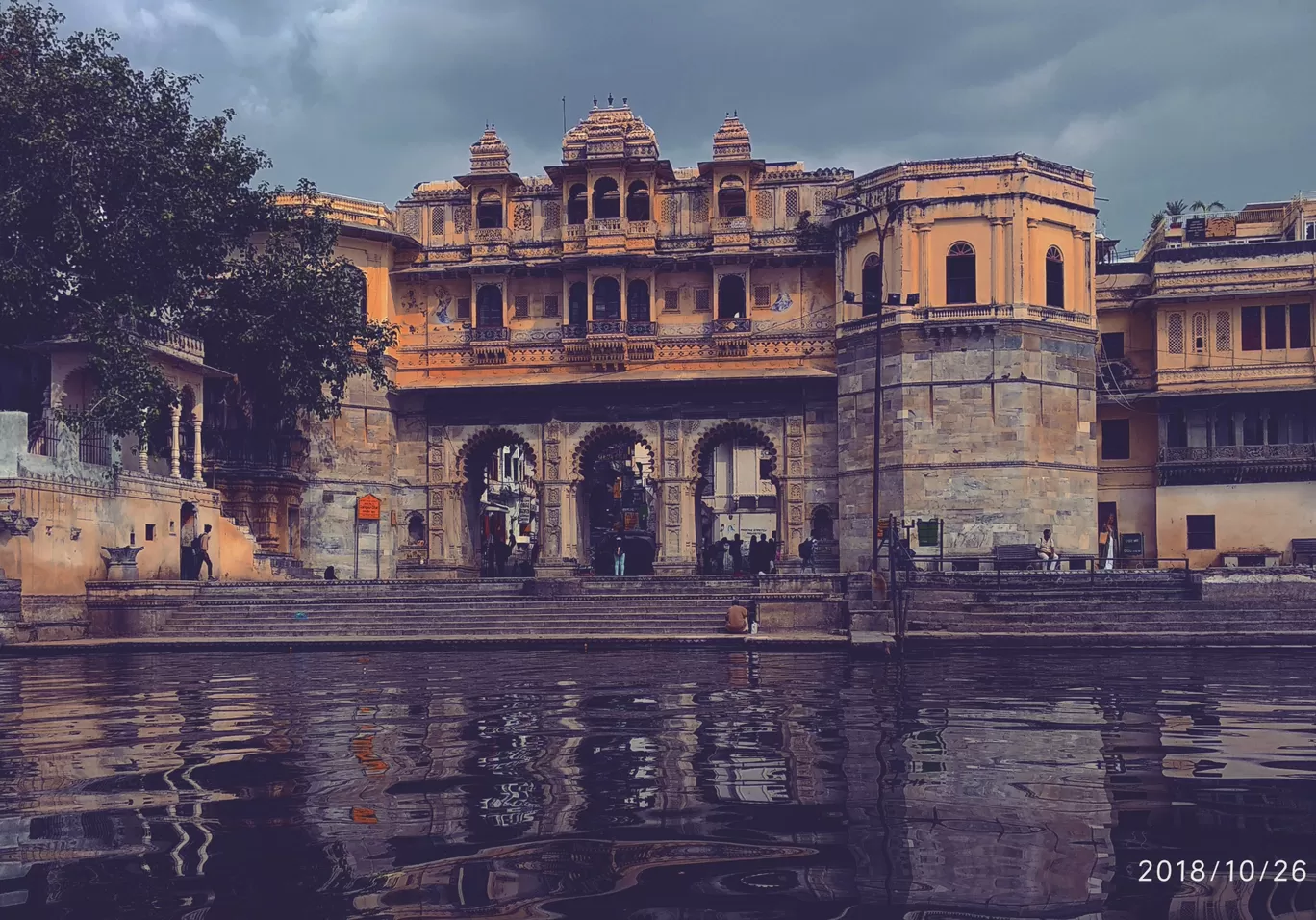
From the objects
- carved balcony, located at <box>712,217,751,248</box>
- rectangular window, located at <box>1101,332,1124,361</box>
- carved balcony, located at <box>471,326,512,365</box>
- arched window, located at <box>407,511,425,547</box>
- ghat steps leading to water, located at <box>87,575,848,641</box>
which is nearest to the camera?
ghat steps leading to water, located at <box>87,575,848,641</box>

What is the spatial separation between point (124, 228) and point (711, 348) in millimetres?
15969

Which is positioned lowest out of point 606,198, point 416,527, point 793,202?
point 416,527

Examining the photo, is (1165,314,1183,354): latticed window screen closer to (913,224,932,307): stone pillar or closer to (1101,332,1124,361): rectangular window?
(1101,332,1124,361): rectangular window

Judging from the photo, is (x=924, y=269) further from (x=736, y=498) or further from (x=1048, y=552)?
(x=736, y=498)

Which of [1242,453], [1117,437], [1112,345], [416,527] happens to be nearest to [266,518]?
[416,527]

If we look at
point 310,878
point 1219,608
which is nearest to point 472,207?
point 1219,608

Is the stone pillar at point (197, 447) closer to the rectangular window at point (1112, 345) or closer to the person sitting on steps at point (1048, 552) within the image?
the person sitting on steps at point (1048, 552)

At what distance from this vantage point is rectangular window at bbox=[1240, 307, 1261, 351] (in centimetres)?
3750

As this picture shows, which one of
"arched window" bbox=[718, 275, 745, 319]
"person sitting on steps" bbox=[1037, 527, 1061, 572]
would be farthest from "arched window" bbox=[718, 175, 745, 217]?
"person sitting on steps" bbox=[1037, 527, 1061, 572]

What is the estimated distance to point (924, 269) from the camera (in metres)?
35.4

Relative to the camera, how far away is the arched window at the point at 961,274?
35250 millimetres

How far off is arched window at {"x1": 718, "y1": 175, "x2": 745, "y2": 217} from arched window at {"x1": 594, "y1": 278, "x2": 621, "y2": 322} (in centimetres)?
364

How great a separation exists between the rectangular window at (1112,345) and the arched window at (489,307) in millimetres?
17269
